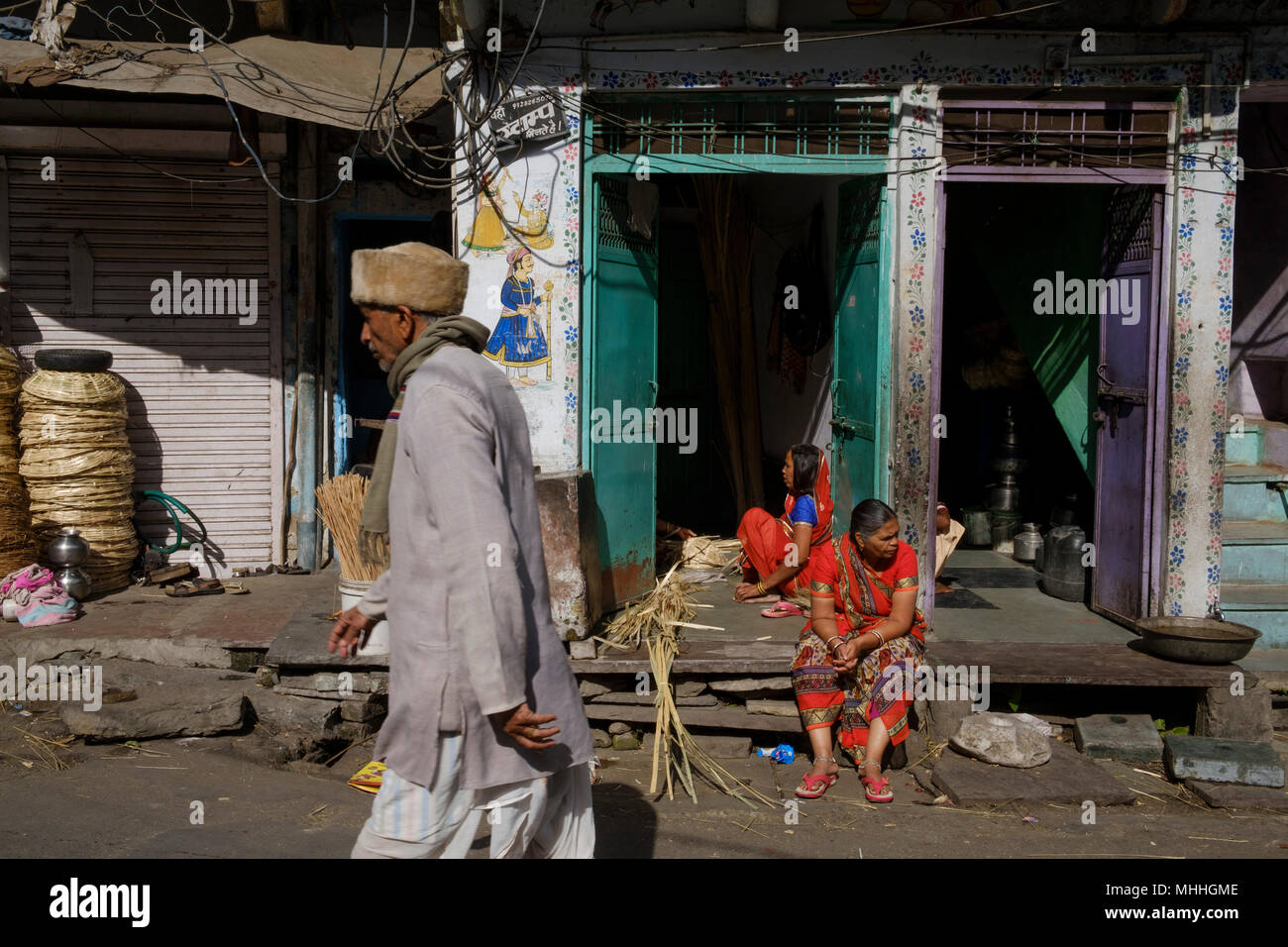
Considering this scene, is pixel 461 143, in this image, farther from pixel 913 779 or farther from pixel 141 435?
pixel 913 779

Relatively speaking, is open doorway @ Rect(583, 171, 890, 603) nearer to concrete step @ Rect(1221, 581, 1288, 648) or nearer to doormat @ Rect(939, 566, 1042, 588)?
doormat @ Rect(939, 566, 1042, 588)

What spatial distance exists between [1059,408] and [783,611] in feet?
8.33

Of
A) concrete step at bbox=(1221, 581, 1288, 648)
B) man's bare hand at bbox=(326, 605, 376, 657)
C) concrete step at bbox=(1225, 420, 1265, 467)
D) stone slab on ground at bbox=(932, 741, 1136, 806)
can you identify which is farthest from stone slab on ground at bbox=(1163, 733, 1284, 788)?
man's bare hand at bbox=(326, 605, 376, 657)

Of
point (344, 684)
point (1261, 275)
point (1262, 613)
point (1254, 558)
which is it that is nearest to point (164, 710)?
point (344, 684)

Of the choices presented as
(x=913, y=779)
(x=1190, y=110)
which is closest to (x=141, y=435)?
(x=913, y=779)

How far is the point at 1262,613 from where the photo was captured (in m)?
6.62

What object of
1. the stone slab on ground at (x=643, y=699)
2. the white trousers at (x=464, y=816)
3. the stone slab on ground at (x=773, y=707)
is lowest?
the stone slab on ground at (x=773, y=707)

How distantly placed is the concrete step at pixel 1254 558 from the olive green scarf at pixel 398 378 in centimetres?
553

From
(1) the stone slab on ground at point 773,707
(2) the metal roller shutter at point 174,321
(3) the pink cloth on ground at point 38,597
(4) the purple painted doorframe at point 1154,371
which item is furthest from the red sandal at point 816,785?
(2) the metal roller shutter at point 174,321

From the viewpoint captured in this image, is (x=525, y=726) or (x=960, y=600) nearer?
(x=525, y=726)

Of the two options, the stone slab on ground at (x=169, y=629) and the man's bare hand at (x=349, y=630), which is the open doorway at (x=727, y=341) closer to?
the stone slab on ground at (x=169, y=629)

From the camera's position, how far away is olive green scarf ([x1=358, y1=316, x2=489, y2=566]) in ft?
9.27

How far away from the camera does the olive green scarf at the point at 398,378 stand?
2.83 metres

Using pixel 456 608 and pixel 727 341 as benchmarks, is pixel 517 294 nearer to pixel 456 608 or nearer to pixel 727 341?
pixel 727 341
